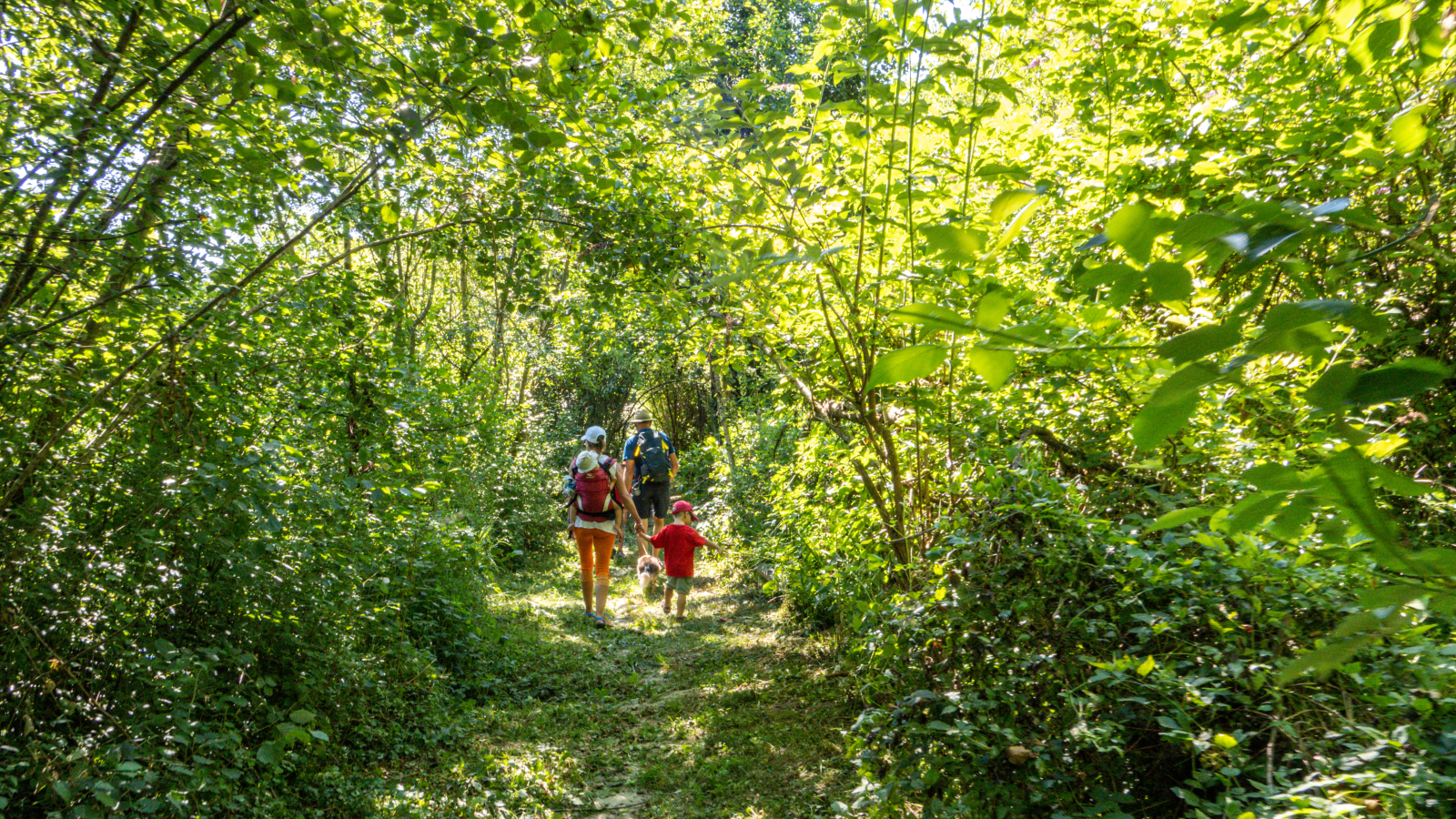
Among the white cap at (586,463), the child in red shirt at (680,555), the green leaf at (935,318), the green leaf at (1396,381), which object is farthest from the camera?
the child in red shirt at (680,555)

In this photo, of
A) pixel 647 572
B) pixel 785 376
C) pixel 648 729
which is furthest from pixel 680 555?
pixel 785 376

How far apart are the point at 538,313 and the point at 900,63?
295 cm

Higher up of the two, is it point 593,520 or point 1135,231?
point 1135,231

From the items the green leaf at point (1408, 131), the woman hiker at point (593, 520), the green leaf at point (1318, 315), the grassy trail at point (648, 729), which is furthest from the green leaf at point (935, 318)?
the woman hiker at point (593, 520)

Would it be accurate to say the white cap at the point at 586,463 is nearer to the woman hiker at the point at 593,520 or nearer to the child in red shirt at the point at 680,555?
the woman hiker at the point at 593,520

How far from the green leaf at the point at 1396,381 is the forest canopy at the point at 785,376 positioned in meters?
0.85

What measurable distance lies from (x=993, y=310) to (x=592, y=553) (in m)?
7.22

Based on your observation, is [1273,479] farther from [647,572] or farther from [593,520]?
[647,572]

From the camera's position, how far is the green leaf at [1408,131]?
91 cm

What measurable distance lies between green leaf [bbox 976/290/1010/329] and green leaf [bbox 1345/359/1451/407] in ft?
1.03

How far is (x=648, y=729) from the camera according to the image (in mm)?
4965

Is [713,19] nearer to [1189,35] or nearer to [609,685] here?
[1189,35]

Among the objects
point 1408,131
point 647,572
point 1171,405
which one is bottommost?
point 647,572

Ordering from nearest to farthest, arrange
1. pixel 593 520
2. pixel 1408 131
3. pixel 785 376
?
pixel 1408 131, pixel 785 376, pixel 593 520
